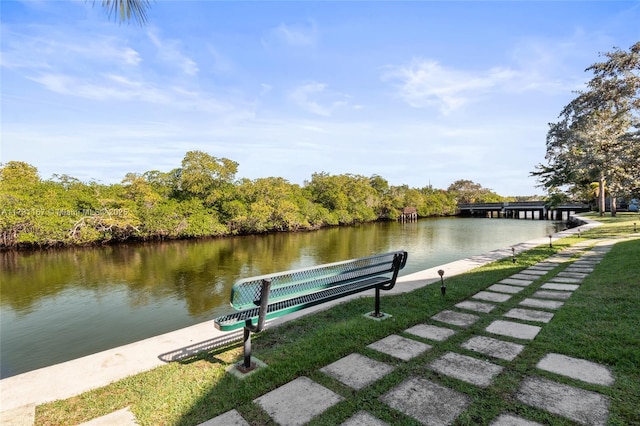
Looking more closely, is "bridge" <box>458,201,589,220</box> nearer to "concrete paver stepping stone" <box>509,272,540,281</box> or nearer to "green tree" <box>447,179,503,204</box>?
"green tree" <box>447,179,503,204</box>

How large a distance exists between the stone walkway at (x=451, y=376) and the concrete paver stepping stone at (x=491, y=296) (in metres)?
0.72

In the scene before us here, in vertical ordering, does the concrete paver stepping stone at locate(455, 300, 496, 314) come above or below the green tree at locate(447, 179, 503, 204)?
below

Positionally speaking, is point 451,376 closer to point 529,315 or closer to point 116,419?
point 529,315

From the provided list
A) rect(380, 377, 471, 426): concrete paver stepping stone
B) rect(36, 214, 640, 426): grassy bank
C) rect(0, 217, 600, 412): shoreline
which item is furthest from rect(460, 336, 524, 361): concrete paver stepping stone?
rect(0, 217, 600, 412): shoreline

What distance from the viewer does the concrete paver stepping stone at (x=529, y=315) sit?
14.9ft

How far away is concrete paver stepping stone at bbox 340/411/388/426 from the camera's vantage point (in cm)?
244

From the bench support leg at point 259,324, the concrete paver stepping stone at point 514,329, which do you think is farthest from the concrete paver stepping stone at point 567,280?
the bench support leg at point 259,324

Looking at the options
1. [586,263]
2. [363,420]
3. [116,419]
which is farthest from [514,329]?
[586,263]

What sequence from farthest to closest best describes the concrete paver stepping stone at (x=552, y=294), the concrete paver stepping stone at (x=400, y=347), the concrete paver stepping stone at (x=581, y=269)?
the concrete paver stepping stone at (x=581, y=269)
the concrete paver stepping stone at (x=552, y=294)
the concrete paver stepping stone at (x=400, y=347)

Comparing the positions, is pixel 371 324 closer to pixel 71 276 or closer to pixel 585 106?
pixel 585 106

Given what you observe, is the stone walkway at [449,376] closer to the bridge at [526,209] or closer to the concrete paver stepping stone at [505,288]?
the concrete paver stepping stone at [505,288]

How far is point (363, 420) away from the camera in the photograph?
2.48m

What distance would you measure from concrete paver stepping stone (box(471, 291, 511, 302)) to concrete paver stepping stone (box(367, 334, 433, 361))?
259 cm

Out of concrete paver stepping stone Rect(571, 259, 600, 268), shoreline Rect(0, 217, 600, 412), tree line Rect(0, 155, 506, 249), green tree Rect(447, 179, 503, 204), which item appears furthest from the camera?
green tree Rect(447, 179, 503, 204)
